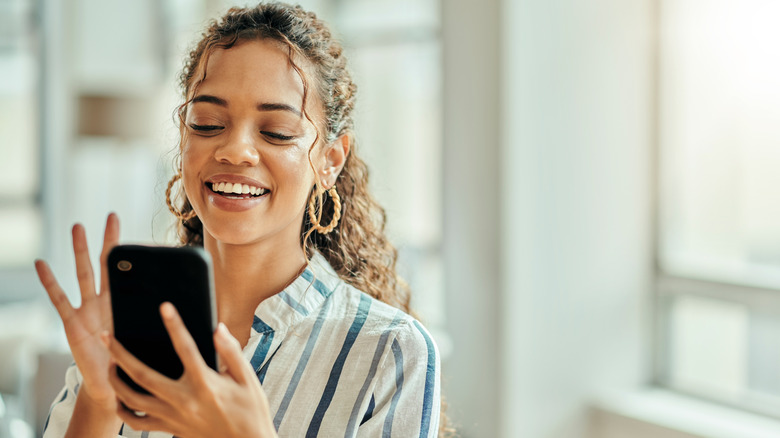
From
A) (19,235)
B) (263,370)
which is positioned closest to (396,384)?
(263,370)

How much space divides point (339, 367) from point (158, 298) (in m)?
0.27

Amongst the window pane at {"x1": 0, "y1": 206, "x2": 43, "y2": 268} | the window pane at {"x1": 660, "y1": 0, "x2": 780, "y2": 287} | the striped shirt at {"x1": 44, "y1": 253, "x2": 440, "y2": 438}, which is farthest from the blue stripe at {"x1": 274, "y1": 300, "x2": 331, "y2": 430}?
the window pane at {"x1": 0, "y1": 206, "x2": 43, "y2": 268}

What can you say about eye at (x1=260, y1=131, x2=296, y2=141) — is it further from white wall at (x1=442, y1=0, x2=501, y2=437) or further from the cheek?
white wall at (x1=442, y1=0, x2=501, y2=437)

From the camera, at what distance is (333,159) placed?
3.52 ft

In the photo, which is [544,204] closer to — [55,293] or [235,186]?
[235,186]

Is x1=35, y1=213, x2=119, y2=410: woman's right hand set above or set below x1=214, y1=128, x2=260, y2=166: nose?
below

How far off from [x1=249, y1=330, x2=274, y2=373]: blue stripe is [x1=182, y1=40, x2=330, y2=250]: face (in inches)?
4.6

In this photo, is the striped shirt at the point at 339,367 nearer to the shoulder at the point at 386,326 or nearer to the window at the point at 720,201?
the shoulder at the point at 386,326

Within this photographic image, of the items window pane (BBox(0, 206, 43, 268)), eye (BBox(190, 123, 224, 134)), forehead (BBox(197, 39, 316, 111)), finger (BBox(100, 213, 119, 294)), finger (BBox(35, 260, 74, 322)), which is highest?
forehead (BBox(197, 39, 316, 111))

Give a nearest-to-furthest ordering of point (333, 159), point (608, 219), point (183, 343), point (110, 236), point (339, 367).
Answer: point (183, 343), point (110, 236), point (339, 367), point (333, 159), point (608, 219)

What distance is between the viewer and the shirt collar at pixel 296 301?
979mm

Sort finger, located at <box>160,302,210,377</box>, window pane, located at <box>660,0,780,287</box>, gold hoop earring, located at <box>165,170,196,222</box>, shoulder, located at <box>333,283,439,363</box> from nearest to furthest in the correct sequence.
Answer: finger, located at <box>160,302,210,377</box>
shoulder, located at <box>333,283,439,363</box>
gold hoop earring, located at <box>165,170,196,222</box>
window pane, located at <box>660,0,780,287</box>

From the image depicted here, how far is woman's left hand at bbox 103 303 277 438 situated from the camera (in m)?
0.68

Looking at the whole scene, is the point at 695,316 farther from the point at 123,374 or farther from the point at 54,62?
the point at 54,62
